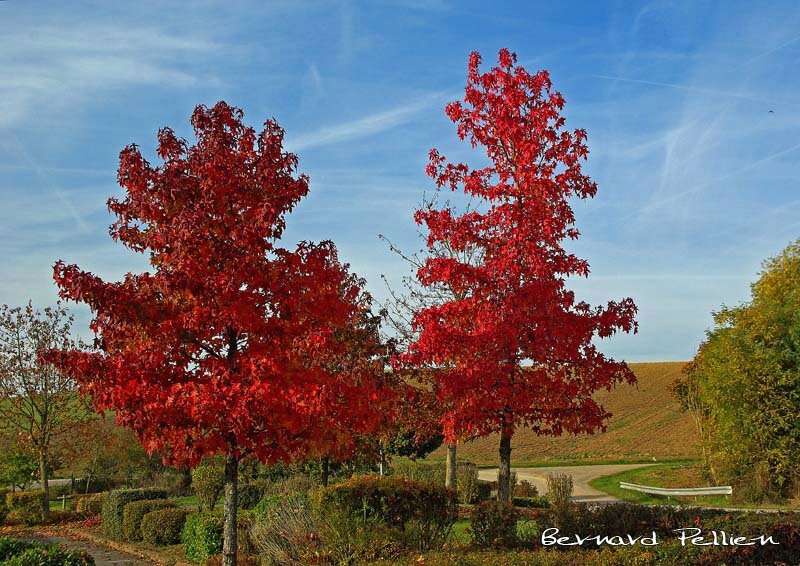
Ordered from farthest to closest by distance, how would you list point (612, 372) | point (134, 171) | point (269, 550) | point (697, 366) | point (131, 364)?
1. point (697, 366)
2. point (612, 372)
3. point (269, 550)
4. point (134, 171)
5. point (131, 364)

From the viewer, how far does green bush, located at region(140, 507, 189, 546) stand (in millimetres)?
16734

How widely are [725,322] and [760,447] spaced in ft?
17.5

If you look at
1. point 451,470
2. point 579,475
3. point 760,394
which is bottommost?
point 579,475

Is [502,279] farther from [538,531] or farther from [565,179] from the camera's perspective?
[538,531]

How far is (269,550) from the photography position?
10977mm

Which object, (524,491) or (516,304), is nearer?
(516,304)

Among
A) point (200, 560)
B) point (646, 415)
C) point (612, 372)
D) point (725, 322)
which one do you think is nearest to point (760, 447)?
point (725, 322)

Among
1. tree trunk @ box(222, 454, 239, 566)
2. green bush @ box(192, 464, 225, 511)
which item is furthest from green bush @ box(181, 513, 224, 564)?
green bush @ box(192, 464, 225, 511)

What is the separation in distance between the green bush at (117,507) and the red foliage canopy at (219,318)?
1094 centimetres

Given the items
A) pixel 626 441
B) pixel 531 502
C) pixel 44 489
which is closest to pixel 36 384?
pixel 44 489

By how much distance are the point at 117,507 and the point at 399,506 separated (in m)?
11.3

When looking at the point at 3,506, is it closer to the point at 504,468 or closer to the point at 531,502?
the point at 531,502

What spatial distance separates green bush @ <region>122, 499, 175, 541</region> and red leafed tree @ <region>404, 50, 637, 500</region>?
889cm

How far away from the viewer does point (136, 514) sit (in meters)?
17.9
